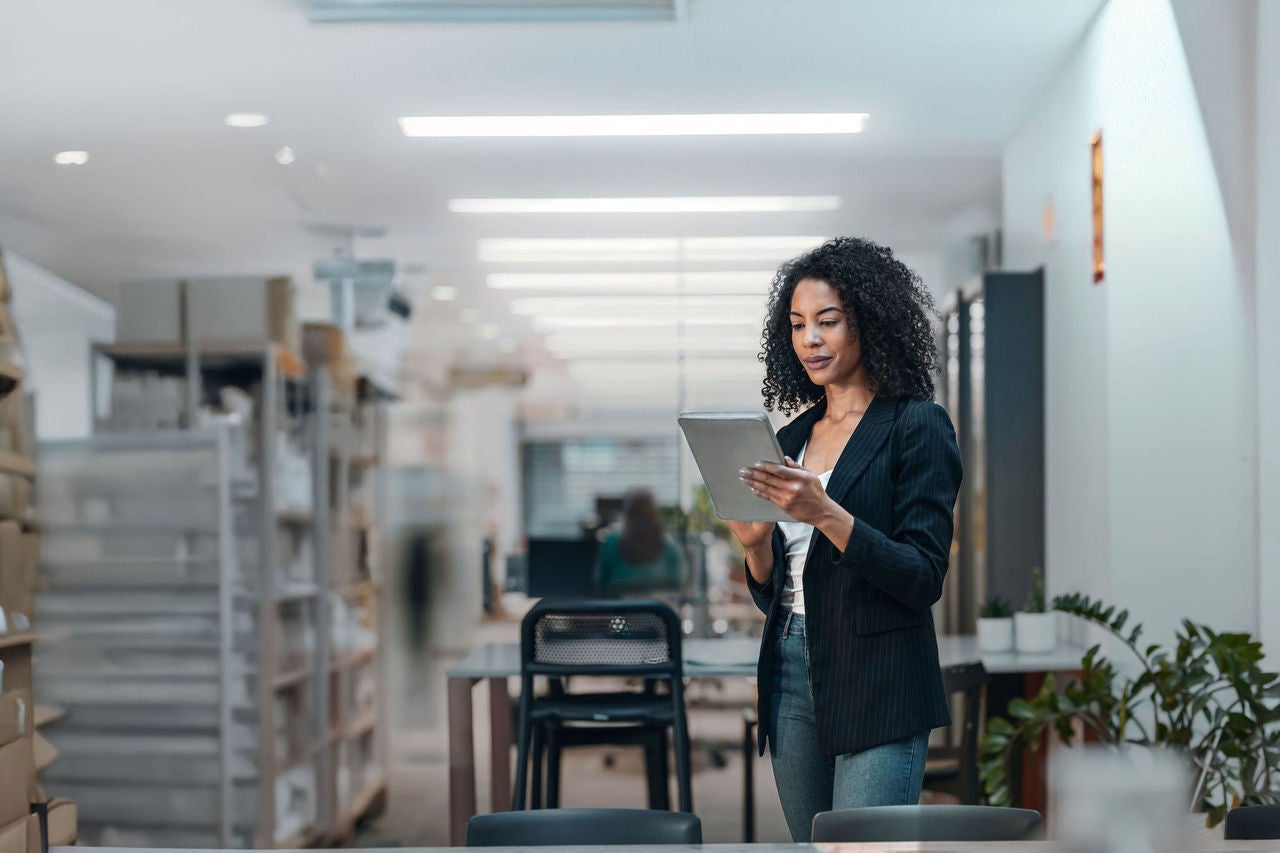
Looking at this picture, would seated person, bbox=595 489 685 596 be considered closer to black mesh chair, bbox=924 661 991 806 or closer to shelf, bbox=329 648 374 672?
shelf, bbox=329 648 374 672

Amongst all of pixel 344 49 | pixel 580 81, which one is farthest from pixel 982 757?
pixel 344 49

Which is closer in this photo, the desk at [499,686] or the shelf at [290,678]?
the desk at [499,686]

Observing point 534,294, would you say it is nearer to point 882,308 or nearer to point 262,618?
point 262,618

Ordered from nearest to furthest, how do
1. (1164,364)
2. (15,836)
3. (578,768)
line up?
(15,836) < (1164,364) < (578,768)

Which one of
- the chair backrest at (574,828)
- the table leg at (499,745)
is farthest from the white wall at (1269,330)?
the table leg at (499,745)

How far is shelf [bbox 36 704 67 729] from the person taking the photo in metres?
3.87

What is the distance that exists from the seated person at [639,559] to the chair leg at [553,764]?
1.34m

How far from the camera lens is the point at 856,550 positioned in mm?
1682

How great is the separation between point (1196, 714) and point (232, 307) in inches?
132

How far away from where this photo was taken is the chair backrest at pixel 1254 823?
1.61m

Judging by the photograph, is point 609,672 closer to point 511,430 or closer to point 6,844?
point 6,844

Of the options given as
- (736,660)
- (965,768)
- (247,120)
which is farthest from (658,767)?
(247,120)

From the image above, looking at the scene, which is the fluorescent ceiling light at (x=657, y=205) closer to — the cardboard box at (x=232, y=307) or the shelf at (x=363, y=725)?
the cardboard box at (x=232, y=307)

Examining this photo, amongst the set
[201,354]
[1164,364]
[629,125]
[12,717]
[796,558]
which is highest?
[629,125]
